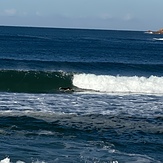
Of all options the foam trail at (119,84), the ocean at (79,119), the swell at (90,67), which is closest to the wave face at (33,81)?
the ocean at (79,119)

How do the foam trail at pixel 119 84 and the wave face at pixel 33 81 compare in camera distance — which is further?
the foam trail at pixel 119 84

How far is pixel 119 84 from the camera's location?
33.6 m

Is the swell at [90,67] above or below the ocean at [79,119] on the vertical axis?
above

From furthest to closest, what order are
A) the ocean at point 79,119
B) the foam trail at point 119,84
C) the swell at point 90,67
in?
the swell at point 90,67 < the foam trail at point 119,84 < the ocean at point 79,119

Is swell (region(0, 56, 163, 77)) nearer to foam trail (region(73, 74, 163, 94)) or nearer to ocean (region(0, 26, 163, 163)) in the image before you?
ocean (region(0, 26, 163, 163))

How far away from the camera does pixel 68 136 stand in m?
16.6

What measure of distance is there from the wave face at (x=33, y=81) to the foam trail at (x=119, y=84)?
4.25 ft

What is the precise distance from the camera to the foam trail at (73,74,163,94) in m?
32.9

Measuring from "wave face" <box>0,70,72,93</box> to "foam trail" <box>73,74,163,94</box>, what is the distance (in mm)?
1295

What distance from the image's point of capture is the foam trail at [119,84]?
108 feet

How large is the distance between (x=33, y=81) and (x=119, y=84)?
6.75 metres

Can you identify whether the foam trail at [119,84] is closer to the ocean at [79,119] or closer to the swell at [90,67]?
the ocean at [79,119]

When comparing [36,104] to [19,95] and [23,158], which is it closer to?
[19,95]

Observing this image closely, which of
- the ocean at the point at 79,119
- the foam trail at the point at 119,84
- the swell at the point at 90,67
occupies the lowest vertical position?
the ocean at the point at 79,119
